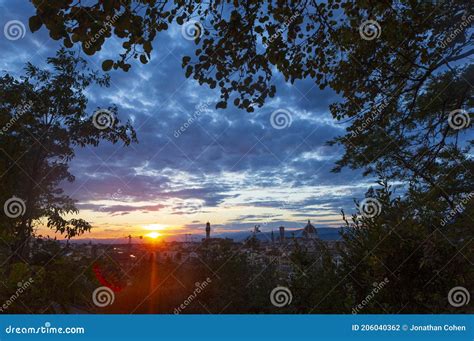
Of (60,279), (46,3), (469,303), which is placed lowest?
(469,303)

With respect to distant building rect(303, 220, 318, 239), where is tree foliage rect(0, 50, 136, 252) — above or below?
above

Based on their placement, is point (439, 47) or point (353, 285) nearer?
point (353, 285)

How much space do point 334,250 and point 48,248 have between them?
24.5 feet

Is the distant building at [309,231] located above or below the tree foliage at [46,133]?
below

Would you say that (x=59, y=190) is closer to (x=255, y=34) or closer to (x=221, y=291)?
(x=221, y=291)

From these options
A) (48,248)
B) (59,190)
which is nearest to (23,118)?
(48,248)

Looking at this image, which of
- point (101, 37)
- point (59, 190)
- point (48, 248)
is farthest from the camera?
point (59, 190)

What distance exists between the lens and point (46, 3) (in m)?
2.79

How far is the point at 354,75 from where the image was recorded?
321 inches

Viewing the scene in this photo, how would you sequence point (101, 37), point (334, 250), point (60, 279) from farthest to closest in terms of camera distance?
point (334, 250)
point (60, 279)
point (101, 37)

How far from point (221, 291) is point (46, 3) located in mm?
7690

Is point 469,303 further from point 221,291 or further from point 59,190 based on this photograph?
point 59,190

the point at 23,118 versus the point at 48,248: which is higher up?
the point at 23,118

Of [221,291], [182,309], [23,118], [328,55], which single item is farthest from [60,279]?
[328,55]
